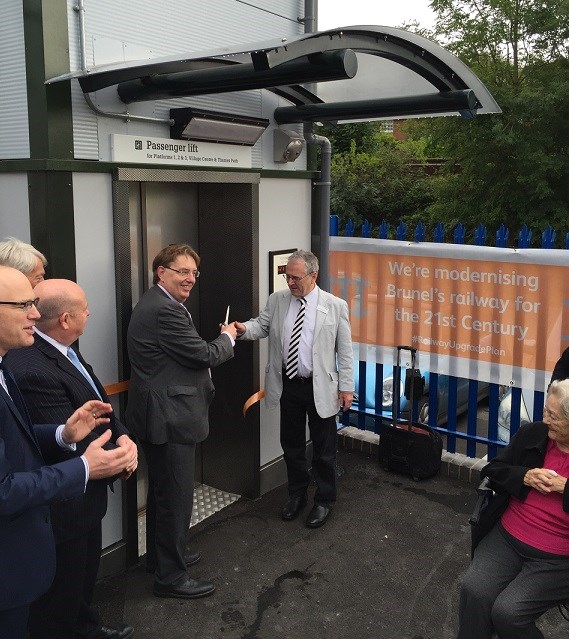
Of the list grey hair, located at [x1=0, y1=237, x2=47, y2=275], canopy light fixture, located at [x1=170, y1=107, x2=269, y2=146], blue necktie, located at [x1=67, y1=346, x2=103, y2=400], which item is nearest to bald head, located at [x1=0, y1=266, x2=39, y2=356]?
blue necktie, located at [x1=67, y1=346, x2=103, y2=400]

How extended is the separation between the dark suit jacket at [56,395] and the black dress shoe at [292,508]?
2.24 m

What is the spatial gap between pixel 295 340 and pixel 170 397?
1.22 meters

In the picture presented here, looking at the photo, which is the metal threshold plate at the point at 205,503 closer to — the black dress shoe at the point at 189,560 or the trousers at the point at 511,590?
the black dress shoe at the point at 189,560

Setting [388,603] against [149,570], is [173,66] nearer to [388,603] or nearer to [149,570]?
[149,570]

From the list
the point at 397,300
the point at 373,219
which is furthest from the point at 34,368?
the point at 373,219

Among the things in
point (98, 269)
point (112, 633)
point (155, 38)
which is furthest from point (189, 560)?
point (155, 38)

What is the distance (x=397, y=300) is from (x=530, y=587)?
129 inches

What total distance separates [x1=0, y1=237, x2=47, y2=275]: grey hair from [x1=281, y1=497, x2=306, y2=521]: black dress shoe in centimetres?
274

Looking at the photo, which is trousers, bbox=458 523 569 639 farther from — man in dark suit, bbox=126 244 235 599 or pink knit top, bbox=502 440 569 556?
man in dark suit, bbox=126 244 235 599

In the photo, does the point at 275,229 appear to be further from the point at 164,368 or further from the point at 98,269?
the point at 164,368

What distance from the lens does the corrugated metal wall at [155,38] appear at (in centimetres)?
383

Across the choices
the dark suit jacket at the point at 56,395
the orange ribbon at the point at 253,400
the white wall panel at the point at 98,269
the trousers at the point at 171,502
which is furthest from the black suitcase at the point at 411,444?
the dark suit jacket at the point at 56,395

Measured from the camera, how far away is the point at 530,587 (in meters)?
3.11

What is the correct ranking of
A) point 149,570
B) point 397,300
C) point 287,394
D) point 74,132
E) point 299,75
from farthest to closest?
point 397,300 < point 287,394 < point 149,570 < point 74,132 < point 299,75
